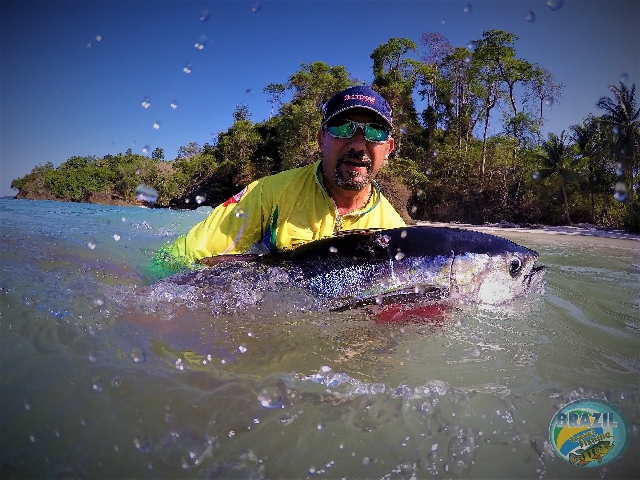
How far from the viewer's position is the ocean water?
3.82 ft

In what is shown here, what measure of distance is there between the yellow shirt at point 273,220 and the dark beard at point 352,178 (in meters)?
0.16

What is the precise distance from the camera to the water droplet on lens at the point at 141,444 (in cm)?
118

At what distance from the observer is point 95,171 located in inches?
1682

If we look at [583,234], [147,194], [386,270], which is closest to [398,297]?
[386,270]

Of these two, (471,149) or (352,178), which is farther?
(471,149)

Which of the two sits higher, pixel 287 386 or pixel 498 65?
pixel 498 65

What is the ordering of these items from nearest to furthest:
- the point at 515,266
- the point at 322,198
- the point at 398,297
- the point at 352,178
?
the point at 398,297 < the point at 515,266 < the point at 352,178 < the point at 322,198

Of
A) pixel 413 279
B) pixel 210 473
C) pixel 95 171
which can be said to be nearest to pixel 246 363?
pixel 210 473

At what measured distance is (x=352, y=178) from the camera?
2619 mm

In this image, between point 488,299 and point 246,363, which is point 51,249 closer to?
point 246,363

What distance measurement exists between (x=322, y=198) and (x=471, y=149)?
87.3 ft

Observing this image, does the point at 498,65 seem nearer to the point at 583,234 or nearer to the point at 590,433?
the point at 583,234

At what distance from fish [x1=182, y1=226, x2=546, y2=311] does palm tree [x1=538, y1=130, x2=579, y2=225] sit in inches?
939

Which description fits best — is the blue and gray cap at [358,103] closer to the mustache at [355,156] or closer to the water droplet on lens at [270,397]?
the mustache at [355,156]
